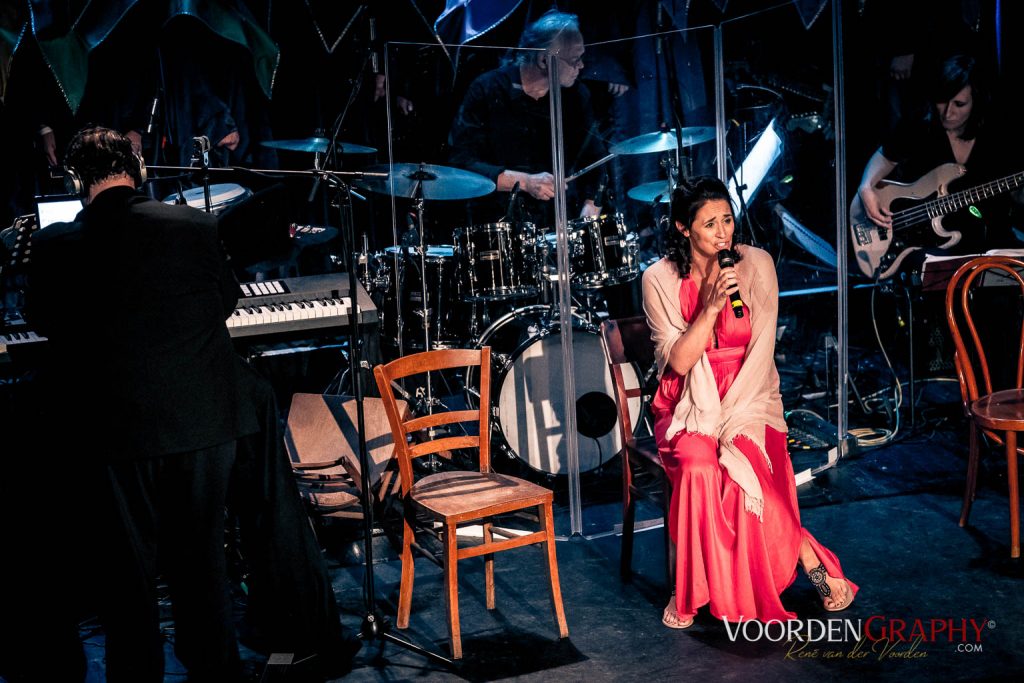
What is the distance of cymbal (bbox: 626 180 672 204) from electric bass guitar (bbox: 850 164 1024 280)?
1.79 metres

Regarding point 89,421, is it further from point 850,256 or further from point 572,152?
point 850,256

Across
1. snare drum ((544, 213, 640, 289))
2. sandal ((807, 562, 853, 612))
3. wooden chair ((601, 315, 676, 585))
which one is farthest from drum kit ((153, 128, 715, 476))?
sandal ((807, 562, 853, 612))

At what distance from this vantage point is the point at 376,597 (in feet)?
12.1

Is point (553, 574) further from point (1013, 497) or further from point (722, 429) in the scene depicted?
point (1013, 497)

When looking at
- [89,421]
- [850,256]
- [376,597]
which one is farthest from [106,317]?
[850,256]

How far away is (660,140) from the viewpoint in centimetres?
456

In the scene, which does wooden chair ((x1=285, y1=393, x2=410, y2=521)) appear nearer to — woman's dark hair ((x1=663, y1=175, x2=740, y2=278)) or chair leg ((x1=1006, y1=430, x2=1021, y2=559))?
woman's dark hair ((x1=663, y1=175, x2=740, y2=278))

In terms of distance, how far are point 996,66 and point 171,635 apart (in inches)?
223

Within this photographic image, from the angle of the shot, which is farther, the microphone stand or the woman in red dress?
the woman in red dress

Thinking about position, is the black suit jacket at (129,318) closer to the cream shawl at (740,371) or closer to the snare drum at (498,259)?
the cream shawl at (740,371)

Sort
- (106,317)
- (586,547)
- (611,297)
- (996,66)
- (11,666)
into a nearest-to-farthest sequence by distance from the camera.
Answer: (106,317) < (11,666) < (586,547) < (611,297) < (996,66)

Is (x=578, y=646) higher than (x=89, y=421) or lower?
lower

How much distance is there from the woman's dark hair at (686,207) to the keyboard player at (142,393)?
5.43 feet

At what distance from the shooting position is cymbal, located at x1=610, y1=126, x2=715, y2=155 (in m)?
4.55
